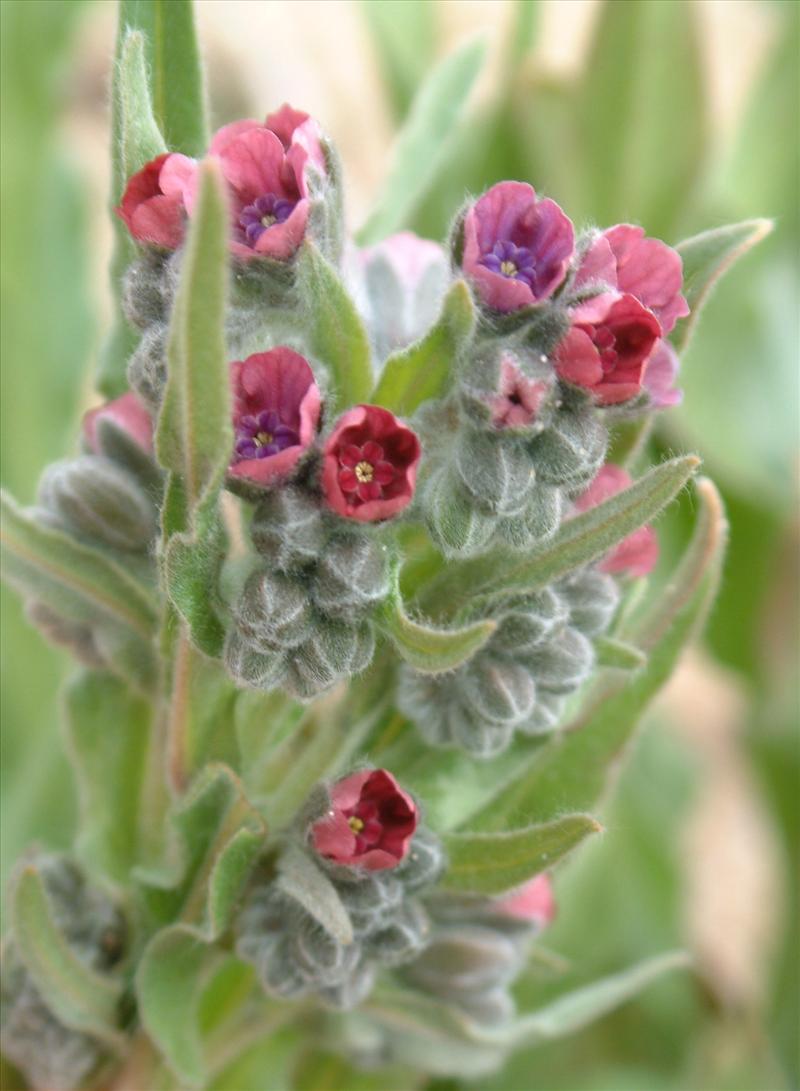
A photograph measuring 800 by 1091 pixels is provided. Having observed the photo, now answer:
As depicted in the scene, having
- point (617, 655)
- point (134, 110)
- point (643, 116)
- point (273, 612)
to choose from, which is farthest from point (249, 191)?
point (643, 116)

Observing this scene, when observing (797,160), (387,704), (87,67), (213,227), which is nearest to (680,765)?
(797,160)

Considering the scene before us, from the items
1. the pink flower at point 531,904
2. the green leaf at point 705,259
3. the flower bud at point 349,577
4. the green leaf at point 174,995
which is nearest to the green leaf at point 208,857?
the green leaf at point 174,995

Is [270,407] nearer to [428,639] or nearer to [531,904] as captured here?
[428,639]

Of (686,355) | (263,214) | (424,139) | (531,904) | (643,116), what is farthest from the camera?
(643,116)

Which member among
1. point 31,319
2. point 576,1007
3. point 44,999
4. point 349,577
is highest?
point 349,577

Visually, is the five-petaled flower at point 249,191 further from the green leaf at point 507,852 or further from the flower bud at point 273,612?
the green leaf at point 507,852

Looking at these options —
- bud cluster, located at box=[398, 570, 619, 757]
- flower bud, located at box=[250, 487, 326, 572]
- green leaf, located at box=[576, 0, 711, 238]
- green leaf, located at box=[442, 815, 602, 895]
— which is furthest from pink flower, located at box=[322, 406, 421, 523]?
green leaf, located at box=[576, 0, 711, 238]

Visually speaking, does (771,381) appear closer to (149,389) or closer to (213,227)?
(149,389)
